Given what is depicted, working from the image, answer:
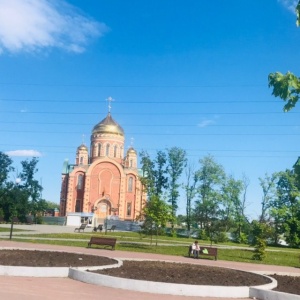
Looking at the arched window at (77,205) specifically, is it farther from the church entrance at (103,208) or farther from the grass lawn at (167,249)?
the grass lawn at (167,249)

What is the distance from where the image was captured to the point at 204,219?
41812mm

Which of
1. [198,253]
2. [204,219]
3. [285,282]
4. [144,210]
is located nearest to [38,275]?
A: [285,282]

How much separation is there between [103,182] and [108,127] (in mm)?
8515

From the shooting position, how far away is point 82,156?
216ft

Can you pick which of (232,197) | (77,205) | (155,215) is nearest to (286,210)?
(232,197)

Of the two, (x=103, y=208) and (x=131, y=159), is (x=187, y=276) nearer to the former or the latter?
(x=103, y=208)

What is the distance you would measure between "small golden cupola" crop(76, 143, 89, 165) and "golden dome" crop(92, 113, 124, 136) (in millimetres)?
3257

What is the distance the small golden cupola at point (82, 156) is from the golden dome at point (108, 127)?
10.7 feet

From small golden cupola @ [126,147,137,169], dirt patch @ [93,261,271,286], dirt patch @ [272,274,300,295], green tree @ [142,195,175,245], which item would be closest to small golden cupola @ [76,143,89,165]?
small golden cupola @ [126,147,137,169]

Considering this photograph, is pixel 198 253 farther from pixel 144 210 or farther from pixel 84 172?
pixel 84 172

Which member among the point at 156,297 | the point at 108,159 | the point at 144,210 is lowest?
the point at 156,297

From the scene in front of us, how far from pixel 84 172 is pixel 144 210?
126 feet

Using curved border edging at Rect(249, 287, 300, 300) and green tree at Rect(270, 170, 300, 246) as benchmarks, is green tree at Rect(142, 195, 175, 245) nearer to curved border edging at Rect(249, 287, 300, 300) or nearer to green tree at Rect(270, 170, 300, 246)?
curved border edging at Rect(249, 287, 300, 300)

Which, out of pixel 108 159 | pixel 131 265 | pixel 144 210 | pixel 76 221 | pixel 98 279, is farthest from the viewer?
pixel 108 159
